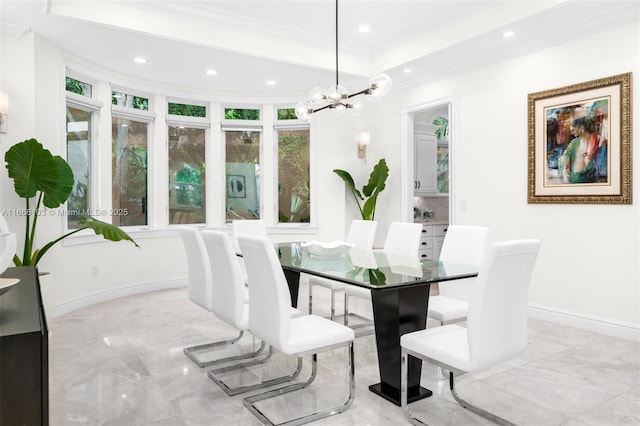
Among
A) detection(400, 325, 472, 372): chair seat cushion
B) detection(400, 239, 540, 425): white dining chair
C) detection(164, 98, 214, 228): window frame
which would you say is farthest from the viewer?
detection(164, 98, 214, 228): window frame

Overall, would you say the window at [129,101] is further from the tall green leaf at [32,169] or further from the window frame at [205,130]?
the tall green leaf at [32,169]

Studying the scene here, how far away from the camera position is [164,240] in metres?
5.95

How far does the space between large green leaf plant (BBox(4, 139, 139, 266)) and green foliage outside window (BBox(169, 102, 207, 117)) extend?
2.48 meters

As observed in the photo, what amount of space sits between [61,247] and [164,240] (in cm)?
151

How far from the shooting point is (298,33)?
5012mm

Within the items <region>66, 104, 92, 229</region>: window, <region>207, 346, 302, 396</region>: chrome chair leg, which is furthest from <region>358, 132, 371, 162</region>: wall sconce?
<region>207, 346, 302, 396</region>: chrome chair leg

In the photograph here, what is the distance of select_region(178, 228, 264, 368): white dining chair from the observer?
2623 millimetres

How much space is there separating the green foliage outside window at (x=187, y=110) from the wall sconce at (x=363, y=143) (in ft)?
7.44

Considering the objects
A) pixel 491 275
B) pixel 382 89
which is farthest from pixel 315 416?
pixel 382 89

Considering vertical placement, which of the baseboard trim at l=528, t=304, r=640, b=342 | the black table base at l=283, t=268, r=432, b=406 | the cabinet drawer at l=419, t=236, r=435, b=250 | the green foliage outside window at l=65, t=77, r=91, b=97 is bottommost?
the baseboard trim at l=528, t=304, r=640, b=342

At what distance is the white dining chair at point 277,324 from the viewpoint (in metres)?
2.18

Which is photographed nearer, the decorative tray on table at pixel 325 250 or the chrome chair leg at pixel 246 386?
the chrome chair leg at pixel 246 386

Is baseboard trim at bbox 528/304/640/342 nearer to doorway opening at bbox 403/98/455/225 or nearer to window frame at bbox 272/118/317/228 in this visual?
doorway opening at bbox 403/98/455/225

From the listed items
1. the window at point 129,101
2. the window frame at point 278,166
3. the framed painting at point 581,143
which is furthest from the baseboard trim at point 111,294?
the framed painting at point 581,143
